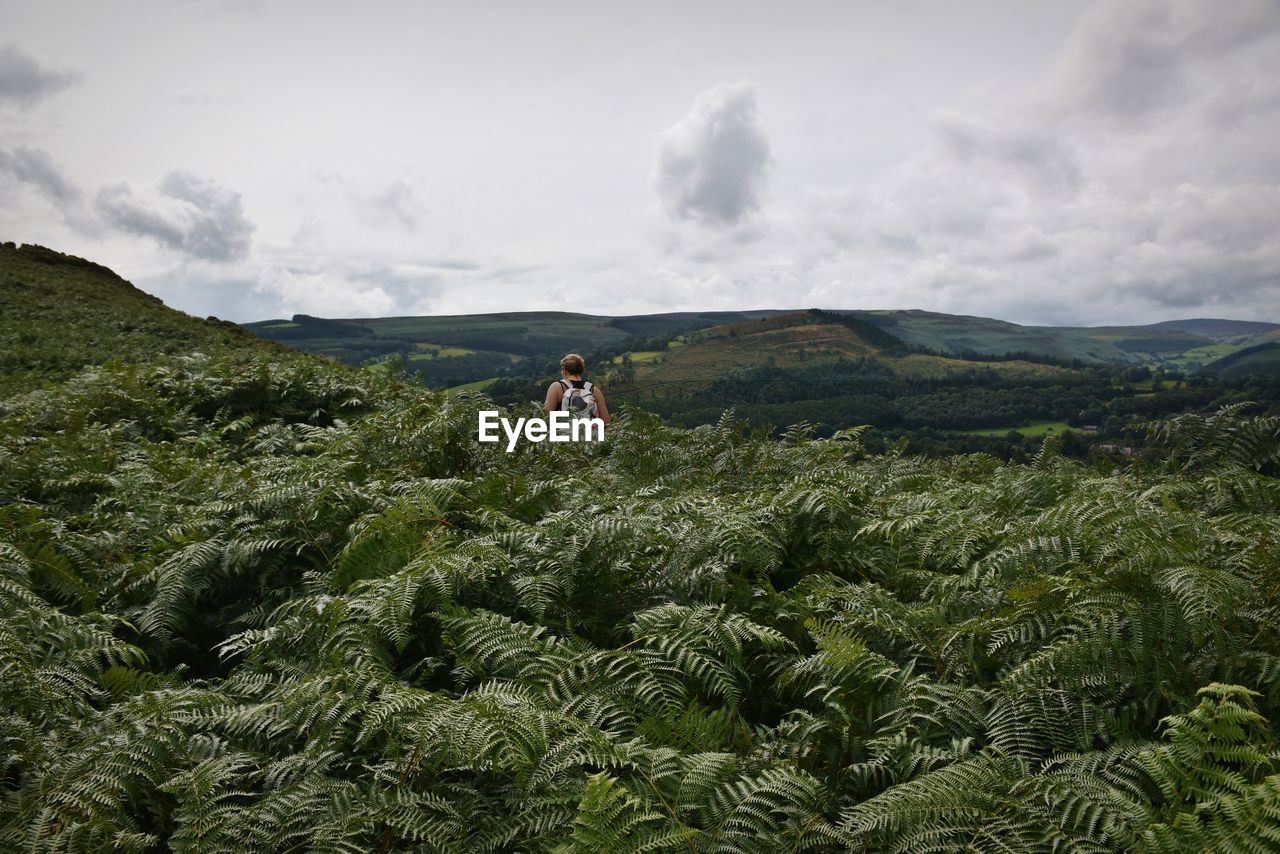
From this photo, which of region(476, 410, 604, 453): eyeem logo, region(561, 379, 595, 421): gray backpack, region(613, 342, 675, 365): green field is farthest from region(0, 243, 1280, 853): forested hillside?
region(613, 342, 675, 365): green field

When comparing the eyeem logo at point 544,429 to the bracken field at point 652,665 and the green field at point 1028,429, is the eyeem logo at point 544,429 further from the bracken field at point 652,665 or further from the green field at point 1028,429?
the green field at point 1028,429

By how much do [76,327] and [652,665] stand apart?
28240 mm

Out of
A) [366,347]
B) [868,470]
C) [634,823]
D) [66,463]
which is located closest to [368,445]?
[66,463]

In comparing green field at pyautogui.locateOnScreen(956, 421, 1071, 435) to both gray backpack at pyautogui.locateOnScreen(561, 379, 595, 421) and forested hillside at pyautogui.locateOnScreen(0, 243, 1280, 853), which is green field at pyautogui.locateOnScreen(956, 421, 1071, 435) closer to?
gray backpack at pyautogui.locateOnScreen(561, 379, 595, 421)

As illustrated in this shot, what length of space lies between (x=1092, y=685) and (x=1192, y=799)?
779 millimetres

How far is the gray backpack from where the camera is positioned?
10203 mm

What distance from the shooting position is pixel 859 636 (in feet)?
12.0

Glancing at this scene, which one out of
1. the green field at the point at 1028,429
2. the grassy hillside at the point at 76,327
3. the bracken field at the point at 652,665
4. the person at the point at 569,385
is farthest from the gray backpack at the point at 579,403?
the green field at the point at 1028,429

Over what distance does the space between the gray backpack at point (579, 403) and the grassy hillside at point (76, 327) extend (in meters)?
10.7

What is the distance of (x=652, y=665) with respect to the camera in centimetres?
334

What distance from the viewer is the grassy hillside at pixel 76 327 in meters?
17.7

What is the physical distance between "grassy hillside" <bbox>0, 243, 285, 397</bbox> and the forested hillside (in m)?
12.0

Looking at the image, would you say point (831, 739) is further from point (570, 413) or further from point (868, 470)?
point (570, 413)

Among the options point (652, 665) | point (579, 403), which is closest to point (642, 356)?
point (579, 403)
